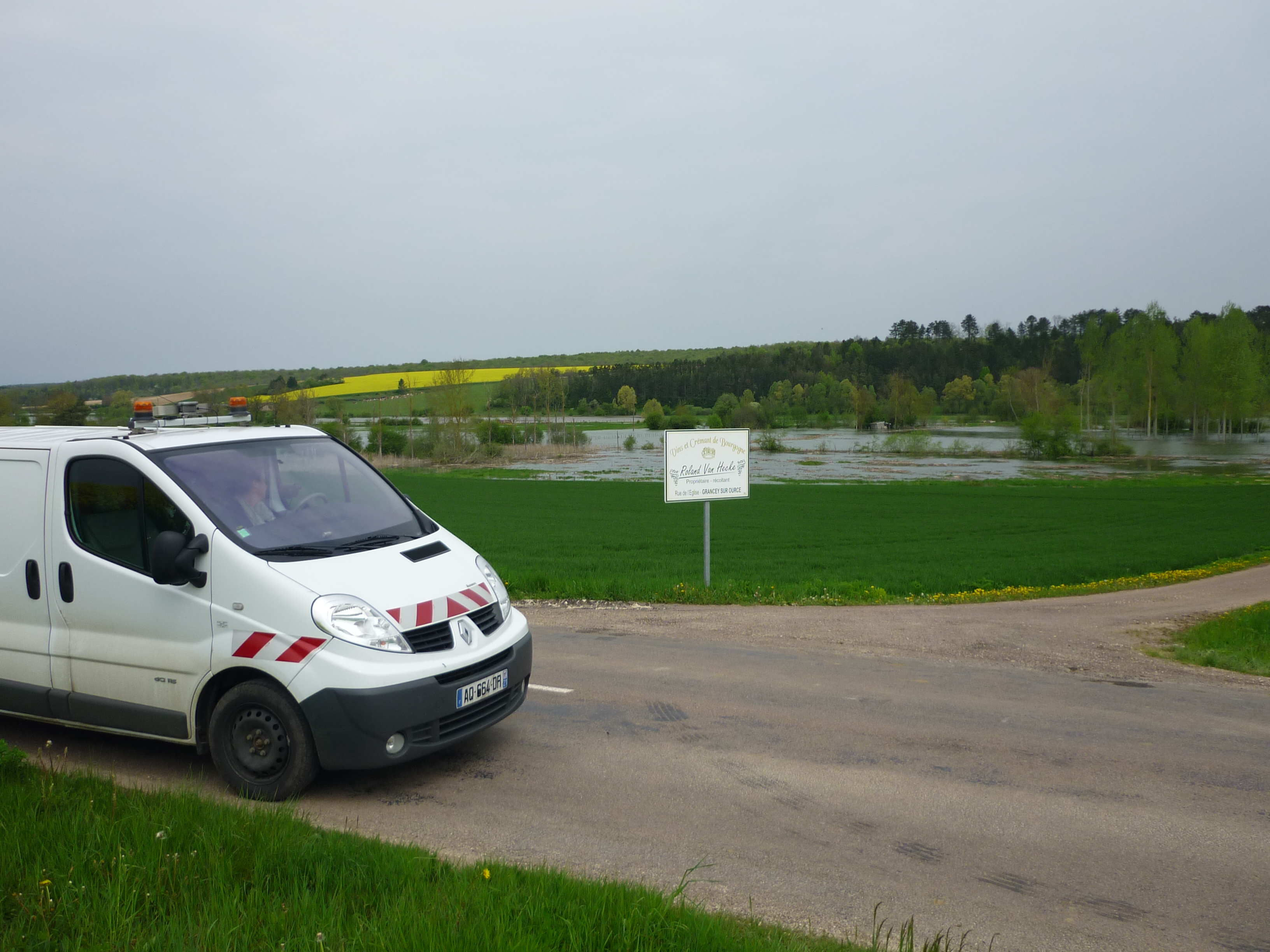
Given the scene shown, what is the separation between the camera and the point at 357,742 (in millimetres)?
4750

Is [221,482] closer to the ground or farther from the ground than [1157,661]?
farther from the ground

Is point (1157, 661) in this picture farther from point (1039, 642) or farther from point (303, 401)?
point (303, 401)

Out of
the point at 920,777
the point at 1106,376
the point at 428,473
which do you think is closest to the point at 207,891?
the point at 920,777

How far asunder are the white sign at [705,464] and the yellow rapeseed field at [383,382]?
339ft

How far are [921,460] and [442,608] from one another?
96.4 m

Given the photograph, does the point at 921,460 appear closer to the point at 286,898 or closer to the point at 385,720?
the point at 385,720

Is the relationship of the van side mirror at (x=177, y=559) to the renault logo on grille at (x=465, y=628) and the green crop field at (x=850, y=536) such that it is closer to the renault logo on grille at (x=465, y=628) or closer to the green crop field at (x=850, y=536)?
the renault logo on grille at (x=465, y=628)

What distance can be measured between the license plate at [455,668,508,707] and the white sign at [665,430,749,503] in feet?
26.5

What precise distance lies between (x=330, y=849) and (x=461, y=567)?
211cm

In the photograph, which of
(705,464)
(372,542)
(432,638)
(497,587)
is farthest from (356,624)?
(705,464)

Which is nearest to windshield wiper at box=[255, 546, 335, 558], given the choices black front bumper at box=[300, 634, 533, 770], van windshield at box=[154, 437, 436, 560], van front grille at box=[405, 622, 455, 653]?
van windshield at box=[154, 437, 436, 560]

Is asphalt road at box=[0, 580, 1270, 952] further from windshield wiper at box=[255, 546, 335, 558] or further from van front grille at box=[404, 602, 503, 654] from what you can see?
windshield wiper at box=[255, 546, 335, 558]

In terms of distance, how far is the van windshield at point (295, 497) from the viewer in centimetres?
529

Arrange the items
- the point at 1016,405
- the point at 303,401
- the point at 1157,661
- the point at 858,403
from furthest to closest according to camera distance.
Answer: the point at 858,403
the point at 1016,405
the point at 303,401
the point at 1157,661
